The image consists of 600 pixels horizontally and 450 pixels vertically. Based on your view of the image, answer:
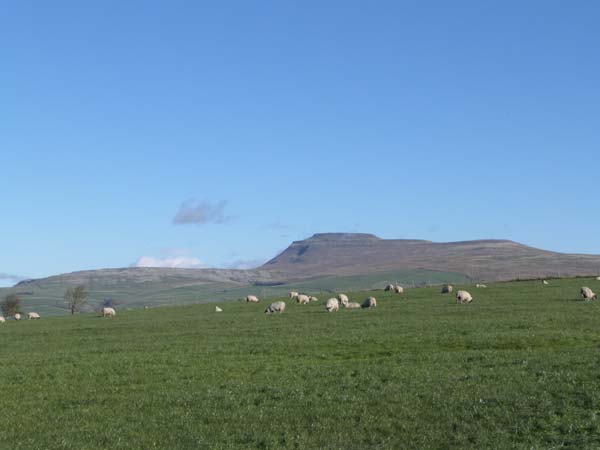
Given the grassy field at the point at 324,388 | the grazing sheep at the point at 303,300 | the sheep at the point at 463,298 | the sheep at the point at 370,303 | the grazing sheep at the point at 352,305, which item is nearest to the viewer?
the grassy field at the point at 324,388

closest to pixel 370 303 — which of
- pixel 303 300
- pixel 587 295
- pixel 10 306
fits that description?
pixel 303 300

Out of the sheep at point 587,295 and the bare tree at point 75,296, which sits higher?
the bare tree at point 75,296

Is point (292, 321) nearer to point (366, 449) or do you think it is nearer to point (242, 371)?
point (242, 371)

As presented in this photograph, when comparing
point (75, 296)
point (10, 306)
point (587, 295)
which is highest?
point (75, 296)

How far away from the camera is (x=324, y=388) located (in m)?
26.1

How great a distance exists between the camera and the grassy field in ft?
67.5

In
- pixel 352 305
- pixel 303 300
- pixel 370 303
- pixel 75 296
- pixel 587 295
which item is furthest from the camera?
pixel 75 296

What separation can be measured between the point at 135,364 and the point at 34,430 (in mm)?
12588

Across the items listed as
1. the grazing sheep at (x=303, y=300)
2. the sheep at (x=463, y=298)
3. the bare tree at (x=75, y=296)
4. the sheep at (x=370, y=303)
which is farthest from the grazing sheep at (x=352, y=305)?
the bare tree at (x=75, y=296)

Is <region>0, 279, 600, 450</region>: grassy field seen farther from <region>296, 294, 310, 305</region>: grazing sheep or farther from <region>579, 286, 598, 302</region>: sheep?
<region>296, 294, 310, 305</region>: grazing sheep

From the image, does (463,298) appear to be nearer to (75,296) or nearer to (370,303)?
(370,303)

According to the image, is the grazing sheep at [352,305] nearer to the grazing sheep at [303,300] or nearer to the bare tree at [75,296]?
the grazing sheep at [303,300]

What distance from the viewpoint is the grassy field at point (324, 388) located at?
20578 millimetres

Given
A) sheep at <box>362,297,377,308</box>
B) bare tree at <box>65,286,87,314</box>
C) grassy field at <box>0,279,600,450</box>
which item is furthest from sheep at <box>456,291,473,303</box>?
bare tree at <box>65,286,87,314</box>
